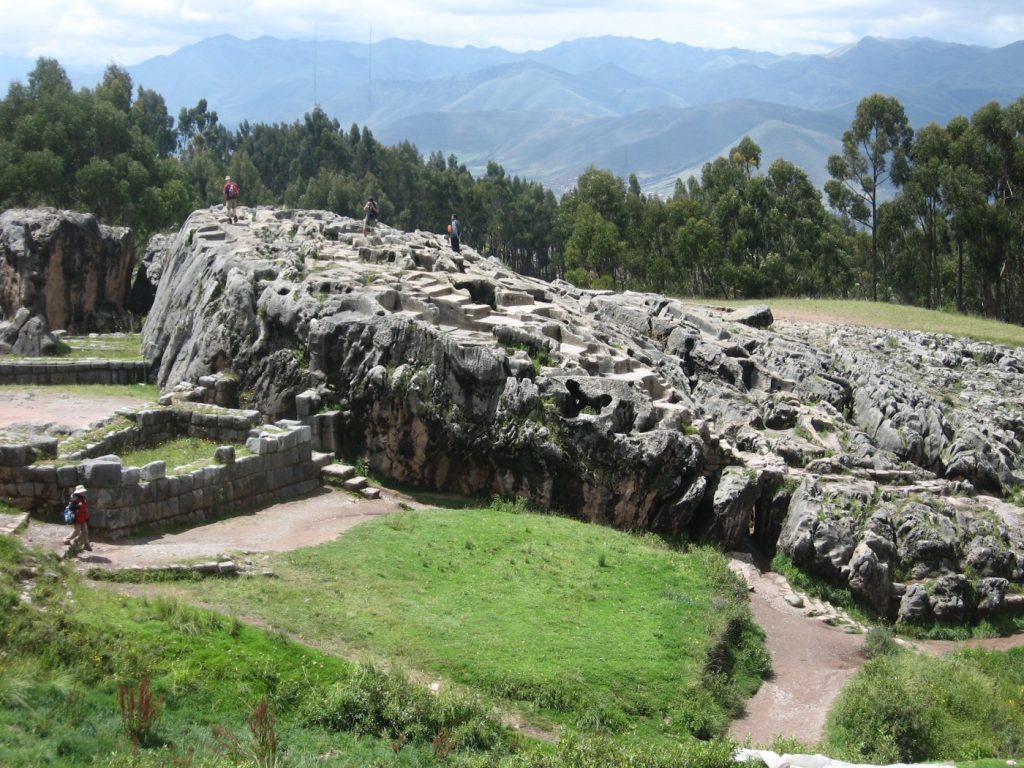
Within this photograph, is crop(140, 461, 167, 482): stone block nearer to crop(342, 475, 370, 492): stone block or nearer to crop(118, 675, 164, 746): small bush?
crop(342, 475, 370, 492): stone block

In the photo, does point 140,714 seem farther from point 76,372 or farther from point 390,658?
point 76,372

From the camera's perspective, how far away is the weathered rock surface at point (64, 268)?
170 ft

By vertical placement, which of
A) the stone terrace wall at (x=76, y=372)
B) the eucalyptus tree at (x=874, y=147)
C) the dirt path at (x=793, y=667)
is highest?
the eucalyptus tree at (x=874, y=147)

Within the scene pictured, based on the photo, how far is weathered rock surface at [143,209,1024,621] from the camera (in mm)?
27391

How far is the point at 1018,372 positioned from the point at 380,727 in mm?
43791

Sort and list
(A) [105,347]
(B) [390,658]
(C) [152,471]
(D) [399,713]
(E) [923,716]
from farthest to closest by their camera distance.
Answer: (A) [105,347]
(C) [152,471]
(E) [923,716]
(B) [390,658]
(D) [399,713]

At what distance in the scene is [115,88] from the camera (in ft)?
350

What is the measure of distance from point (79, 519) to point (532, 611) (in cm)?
876

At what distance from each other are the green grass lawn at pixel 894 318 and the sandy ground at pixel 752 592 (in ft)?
122

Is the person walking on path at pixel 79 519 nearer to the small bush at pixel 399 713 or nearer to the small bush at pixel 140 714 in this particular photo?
the small bush at pixel 140 714

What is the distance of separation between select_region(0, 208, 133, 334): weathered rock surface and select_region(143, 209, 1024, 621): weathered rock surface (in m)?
14.5

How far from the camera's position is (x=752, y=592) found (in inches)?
1011

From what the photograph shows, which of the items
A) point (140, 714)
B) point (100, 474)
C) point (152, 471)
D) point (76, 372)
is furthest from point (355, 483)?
point (76, 372)

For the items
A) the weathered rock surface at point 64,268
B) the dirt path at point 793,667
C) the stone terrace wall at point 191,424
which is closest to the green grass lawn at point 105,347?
the weathered rock surface at point 64,268
